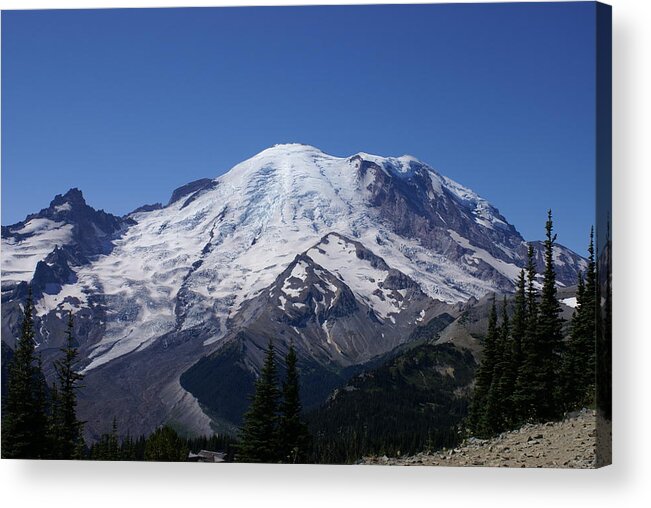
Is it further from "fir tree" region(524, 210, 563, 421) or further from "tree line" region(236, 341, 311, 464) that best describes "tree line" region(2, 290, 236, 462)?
"fir tree" region(524, 210, 563, 421)

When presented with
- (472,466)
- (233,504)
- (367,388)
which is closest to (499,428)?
(472,466)

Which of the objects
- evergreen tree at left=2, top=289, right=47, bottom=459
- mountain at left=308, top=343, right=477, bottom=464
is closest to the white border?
evergreen tree at left=2, top=289, right=47, bottom=459

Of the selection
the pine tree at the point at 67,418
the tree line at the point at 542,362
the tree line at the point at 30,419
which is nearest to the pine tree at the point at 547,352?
the tree line at the point at 542,362

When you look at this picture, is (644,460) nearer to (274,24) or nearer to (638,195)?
(638,195)

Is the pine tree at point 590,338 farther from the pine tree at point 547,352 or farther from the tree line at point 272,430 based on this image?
the tree line at point 272,430

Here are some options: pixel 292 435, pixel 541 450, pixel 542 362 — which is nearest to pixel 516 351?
pixel 542 362

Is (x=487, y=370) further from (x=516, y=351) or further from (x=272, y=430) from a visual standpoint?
(x=272, y=430)
